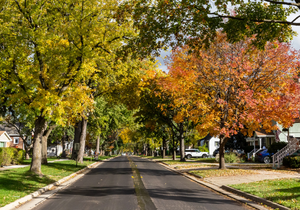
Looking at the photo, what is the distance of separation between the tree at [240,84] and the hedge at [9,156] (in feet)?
48.2

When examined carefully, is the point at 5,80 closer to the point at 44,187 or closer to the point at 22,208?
the point at 44,187

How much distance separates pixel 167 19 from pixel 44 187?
8.41 m

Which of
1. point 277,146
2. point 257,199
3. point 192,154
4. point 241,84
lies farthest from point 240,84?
point 192,154

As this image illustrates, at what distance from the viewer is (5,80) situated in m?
15.8

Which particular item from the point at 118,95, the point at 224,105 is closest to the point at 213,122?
the point at 224,105

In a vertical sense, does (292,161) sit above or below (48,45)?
below

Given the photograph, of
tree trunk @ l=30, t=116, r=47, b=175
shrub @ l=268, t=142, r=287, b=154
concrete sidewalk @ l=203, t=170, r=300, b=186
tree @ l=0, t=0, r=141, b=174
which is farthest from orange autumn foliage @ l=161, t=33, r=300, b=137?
shrub @ l=268, t=142, r=287, b=154

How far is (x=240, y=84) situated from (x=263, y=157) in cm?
1492

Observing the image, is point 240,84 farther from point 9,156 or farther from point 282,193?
point 9,156

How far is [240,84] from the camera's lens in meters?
19.3

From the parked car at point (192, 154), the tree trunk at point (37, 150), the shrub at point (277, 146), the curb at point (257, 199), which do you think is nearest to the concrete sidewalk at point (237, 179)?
the curb at point (257, 199)

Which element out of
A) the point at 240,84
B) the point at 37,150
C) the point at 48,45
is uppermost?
the point at 48,45

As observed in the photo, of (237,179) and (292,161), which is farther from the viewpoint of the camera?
(292,161)

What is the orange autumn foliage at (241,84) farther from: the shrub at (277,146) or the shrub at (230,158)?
the shrub at (230,158)
